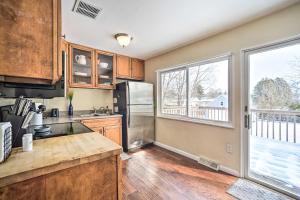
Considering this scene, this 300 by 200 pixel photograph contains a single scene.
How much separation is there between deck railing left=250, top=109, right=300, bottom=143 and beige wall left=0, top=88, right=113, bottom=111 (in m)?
3.06

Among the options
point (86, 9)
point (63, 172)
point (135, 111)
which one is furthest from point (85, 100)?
point (63, 172)

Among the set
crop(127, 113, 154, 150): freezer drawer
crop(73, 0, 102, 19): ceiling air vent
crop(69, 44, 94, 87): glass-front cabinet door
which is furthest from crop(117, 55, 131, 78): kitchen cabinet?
crop(73, 0, 102, 19): ceiling air vent

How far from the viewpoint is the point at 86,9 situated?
1.81m

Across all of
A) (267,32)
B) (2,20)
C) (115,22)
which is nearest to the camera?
(2,20)

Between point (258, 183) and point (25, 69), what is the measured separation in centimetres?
283

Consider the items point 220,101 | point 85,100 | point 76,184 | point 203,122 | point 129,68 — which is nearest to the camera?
point 76,184

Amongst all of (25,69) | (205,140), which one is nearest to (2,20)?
(25,69)

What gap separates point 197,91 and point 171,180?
1.71 m

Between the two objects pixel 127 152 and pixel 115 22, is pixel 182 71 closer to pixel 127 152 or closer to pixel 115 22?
pixel 115 22

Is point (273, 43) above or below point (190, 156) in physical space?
above

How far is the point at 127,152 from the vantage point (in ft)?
10.7

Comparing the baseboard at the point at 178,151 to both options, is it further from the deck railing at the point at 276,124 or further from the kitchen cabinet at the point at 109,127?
the deck railing at the point at 276,124

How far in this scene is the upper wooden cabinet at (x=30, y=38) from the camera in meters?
0.69

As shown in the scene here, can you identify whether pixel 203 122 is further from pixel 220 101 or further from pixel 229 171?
pixel 229 171
